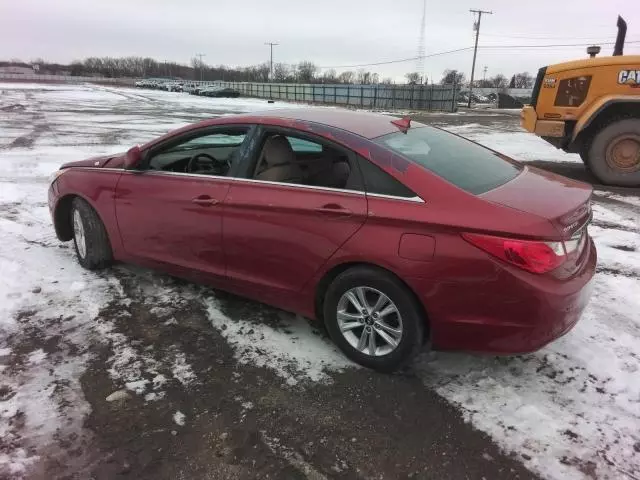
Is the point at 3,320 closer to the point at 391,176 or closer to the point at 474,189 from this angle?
the point at 391,176

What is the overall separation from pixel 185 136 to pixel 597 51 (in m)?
8.25

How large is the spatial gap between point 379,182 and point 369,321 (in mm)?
859

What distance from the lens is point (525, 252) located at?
264 centimetres

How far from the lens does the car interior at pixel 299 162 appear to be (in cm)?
332

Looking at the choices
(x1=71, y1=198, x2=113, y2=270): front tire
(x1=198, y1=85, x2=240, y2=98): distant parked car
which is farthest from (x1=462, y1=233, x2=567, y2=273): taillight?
(x1=198, y1=85, x2=240, y2=98): distant parked car

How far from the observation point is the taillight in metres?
2.64

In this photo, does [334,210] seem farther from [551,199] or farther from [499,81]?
[499,81]

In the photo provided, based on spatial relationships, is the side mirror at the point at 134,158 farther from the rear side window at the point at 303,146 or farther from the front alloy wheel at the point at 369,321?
the front alloy wheel at the point at 369,321

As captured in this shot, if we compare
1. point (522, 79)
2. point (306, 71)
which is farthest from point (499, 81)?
point (306, 71)

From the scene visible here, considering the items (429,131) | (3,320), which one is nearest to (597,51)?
(429,131)

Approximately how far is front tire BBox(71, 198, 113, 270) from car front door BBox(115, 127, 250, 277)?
31 centimetres

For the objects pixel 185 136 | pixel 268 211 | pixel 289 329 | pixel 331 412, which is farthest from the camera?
pixel 185 136

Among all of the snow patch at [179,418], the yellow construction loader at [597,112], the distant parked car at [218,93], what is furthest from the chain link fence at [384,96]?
the snow patch at [179,418]

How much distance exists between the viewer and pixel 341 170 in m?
3.27
